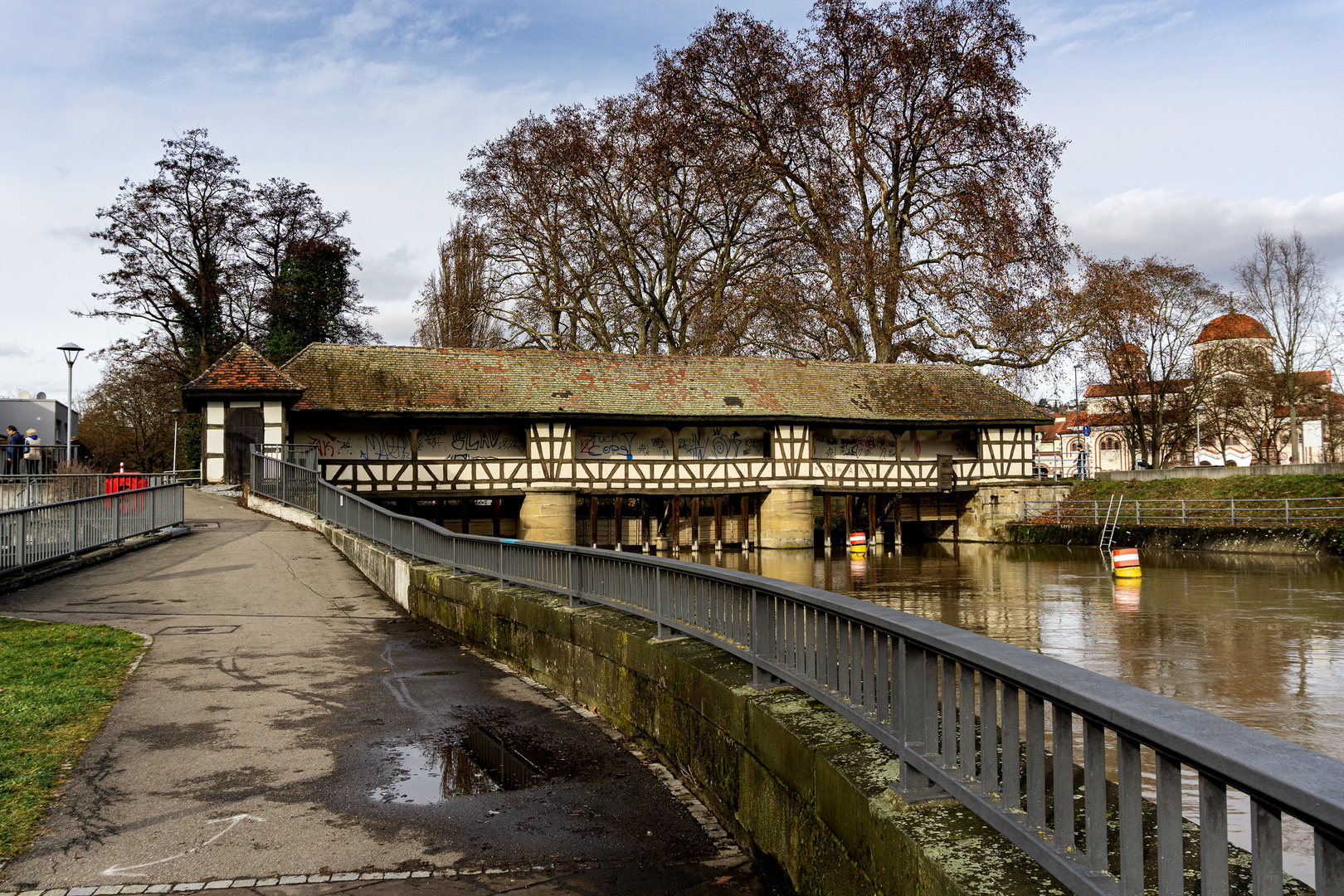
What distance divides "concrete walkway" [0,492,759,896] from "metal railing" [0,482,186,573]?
4629mm

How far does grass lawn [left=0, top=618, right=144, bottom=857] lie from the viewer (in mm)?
4969

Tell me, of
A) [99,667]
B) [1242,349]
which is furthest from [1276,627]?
[1242,349]

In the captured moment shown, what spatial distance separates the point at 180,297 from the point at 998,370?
31.2 meters

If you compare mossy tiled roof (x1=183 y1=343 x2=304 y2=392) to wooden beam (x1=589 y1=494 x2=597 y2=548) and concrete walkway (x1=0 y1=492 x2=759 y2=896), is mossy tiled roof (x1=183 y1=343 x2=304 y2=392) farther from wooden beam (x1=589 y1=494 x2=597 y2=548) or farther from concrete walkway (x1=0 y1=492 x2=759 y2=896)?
concrete walkway (x1=0 y1=492 x2=759 y2=896)

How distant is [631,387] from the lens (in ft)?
105

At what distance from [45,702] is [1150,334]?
145 feet

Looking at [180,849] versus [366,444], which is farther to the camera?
[366,444]

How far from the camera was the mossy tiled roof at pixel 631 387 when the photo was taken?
96.8 feet

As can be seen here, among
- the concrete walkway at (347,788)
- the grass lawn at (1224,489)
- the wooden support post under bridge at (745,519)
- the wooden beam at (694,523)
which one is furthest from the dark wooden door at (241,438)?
Result: the grass lawn at (1224,489)

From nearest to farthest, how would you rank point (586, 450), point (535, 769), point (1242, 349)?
point (535, 769) < point (586, 450) < point (1242, 349)

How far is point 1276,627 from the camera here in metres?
13.2

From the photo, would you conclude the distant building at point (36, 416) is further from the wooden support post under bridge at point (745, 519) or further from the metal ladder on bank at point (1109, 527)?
the metal ladder on bank at point (1109, 527)

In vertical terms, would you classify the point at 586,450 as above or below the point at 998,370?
below

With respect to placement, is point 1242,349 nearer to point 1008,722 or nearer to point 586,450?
point 586,450
